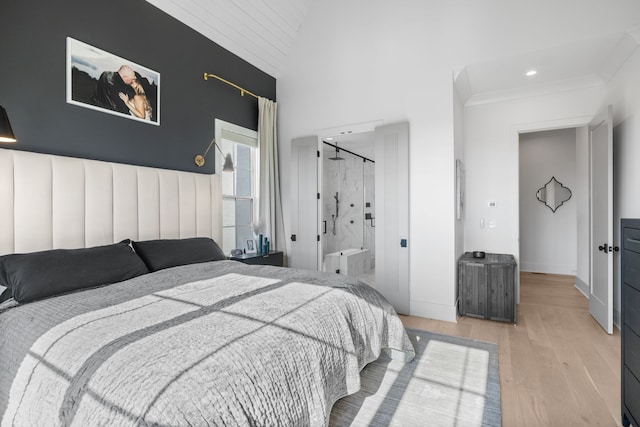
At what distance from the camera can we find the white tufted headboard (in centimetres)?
209

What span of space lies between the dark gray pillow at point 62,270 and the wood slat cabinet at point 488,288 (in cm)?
334

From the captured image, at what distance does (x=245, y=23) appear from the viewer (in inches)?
151

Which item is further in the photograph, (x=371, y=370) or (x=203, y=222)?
(x=203, y=222)

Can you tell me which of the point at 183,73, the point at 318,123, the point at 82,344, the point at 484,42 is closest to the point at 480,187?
the point at 484,42

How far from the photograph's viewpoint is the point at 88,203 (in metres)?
2.45

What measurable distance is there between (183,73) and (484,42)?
3.25 meters

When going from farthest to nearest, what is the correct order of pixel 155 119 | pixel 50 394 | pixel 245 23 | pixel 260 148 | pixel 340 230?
pixel 340 230, pixel 260 148, pixel 245 23, pixel 155 119, pixel 50 394

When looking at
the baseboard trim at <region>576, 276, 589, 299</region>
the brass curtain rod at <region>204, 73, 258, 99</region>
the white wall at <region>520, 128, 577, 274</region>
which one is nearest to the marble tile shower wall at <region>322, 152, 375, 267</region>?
the brass curtain rod at <region>204, 73, 258, 99</region>

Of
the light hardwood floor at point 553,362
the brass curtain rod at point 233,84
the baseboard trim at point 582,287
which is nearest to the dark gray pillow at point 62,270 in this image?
the brass curtain rod at point 233,84

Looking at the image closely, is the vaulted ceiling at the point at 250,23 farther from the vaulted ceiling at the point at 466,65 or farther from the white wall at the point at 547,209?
the white wall at the point at 547,209

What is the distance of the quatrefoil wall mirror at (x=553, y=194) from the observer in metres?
5.82

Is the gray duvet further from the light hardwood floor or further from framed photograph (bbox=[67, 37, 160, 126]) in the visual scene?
framed photograph (bbox=[67, 37, 160, 126])

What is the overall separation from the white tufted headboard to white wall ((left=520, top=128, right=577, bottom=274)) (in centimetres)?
599

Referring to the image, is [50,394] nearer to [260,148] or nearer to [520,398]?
[520,398]
